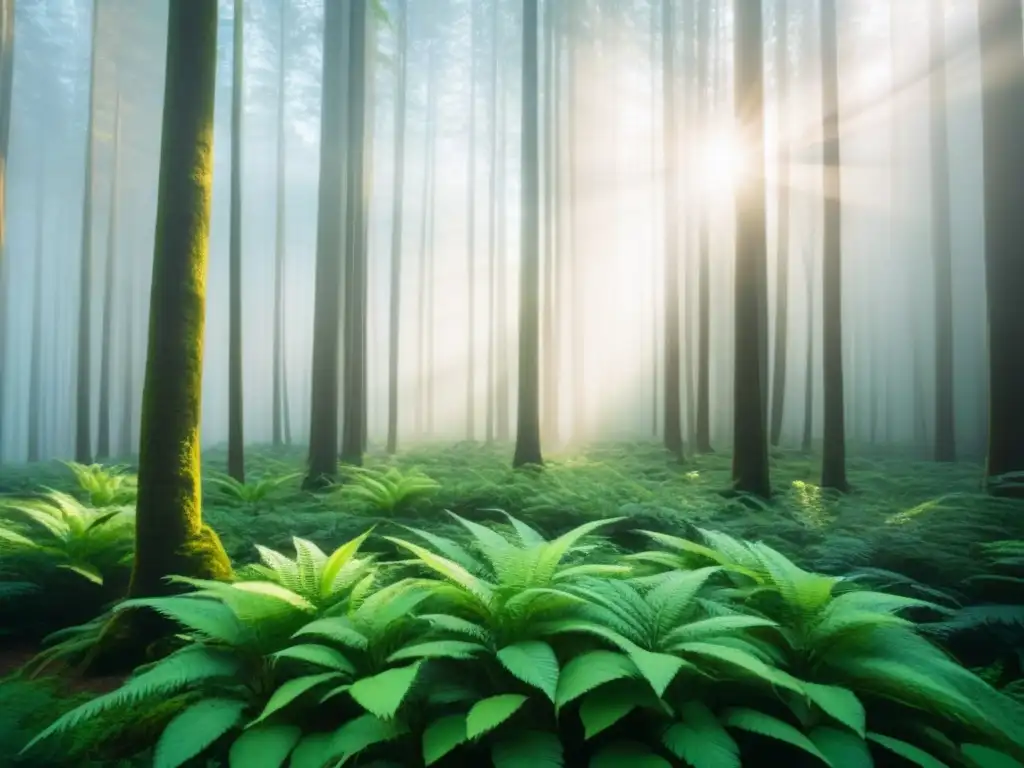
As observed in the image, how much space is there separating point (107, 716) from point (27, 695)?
0.54 m

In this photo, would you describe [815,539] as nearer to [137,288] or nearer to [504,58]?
[504,58]

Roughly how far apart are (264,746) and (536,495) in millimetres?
6991

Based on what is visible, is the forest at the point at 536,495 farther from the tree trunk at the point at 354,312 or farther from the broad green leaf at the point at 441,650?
the tree trunk at the point at 354,312

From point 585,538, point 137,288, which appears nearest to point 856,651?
point 585,538

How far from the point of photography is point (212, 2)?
Result: 195 inches

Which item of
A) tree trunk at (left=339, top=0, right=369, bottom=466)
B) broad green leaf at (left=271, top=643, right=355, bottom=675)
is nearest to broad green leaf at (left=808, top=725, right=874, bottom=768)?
broad green leaf at (left=271, top=643, right=355, bottom=675)

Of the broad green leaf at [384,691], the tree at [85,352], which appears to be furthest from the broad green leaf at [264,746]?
the tree at [85,352]

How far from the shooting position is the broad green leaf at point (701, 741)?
84.0 inches

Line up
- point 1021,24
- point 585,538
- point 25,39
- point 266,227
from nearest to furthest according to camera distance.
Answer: point 585,538 → point 1021,24 → point 25,39 → point 266,227

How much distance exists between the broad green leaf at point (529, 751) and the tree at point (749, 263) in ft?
25.8

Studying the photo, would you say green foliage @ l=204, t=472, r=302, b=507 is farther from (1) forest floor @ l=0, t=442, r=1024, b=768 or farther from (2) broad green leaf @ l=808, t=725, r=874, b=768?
(2) broad green leaf @ l=808, t=725, r=874, b=768

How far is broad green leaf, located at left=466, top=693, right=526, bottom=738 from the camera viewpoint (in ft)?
6.97

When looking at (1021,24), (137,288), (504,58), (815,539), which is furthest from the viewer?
(137,288)

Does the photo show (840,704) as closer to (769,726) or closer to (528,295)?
(769,726)
